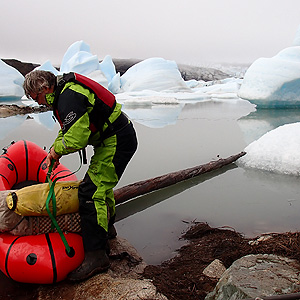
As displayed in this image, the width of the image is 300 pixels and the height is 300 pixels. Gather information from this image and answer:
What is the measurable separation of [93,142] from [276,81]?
1203cm

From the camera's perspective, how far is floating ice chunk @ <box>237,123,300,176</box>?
4102 millimetres

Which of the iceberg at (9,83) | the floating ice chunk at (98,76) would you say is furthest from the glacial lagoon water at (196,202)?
the floating ice chunk at (98,76)

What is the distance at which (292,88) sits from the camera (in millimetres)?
12961

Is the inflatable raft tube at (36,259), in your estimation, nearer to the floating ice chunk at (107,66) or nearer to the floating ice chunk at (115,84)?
the floating ice chunk at (115,84)

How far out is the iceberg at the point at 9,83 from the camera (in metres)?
17.0

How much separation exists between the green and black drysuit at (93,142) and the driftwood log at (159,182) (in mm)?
946

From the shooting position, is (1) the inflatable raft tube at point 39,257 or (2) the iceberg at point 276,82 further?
(2) the iceberg at point 276,82

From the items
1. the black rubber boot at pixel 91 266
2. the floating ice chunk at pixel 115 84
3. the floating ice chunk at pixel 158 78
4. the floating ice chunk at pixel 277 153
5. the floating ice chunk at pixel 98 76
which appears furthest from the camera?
the floating ice chunk at pixel 115 84

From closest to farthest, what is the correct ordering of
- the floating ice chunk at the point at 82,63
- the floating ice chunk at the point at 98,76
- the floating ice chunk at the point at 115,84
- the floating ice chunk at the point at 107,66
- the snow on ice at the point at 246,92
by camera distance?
1. the snow on ice at the point at 246,92
2. the floating ice chunk at the point at 82,63
3. the floating ice chunk at the point at 98,76
4. the floating ice chunk at the point at 115,84
5. the floating ice chunk at the point at 107,66

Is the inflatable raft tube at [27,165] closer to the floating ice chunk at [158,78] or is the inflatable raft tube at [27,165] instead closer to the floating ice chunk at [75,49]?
the floating ice chunk at [158,78]

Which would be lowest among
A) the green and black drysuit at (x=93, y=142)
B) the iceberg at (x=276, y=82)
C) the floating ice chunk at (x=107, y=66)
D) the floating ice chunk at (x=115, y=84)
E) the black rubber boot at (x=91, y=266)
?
the floating ice chunk at (x=115, y=84)

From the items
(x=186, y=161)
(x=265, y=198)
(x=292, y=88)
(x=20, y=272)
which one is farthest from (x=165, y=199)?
(x=292, y=88)

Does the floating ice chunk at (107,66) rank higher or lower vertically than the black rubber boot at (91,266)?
lower

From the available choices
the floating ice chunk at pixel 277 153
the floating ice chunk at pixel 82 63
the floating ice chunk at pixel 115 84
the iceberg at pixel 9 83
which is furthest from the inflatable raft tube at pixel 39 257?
the floating ice chunk at pixel 115 84
